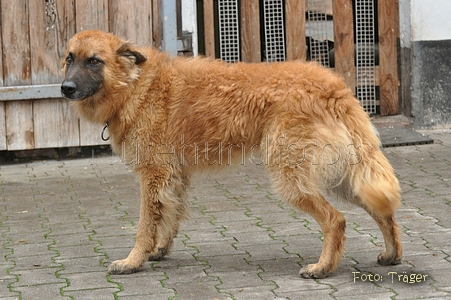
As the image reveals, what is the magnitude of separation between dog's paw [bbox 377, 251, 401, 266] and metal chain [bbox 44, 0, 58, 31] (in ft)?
16.0

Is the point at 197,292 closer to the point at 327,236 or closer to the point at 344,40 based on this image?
the point at 327,236

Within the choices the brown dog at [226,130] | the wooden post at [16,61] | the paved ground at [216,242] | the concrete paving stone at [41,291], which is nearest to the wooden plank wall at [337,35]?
the paved ground at [216,242]

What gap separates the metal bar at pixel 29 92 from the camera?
25.8ft

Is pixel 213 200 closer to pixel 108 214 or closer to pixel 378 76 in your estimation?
pixel 108 214

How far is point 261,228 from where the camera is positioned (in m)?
5.57

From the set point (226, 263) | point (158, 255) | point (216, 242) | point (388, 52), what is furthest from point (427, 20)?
point (158, 255)

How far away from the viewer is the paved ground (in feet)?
14.0

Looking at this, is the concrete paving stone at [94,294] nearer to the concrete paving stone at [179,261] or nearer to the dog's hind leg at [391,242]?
the concrete paving stone at [179,261]

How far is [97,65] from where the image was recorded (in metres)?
4.77

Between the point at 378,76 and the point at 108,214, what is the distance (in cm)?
409

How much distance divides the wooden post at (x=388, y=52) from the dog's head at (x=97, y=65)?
4572mm

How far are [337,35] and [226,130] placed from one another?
Answer: 4.36m

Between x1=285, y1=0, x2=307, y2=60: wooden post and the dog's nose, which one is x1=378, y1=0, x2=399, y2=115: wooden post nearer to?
x1=285, y1=0, x2=307, y2=60: wooden post

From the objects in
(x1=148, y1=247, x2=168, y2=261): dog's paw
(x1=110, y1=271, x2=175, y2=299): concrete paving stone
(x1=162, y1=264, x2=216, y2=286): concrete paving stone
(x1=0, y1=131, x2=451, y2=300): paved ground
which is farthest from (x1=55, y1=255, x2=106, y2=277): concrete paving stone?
(x1=162, y1=264, x2=216, y2=286): concrete paving stone
